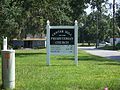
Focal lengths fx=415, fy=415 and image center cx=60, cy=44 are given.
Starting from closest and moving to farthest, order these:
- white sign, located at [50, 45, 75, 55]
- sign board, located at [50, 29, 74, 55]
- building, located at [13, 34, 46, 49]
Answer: sign board, located at [50, 29, 74, 55], white sign, located at [50, 45, 75, 55], building, located at [13, 34, 46, 49]

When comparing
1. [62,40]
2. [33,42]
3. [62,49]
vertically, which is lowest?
[33,42]

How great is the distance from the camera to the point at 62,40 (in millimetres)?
22984

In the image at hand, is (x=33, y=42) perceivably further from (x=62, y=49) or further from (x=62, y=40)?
(x=62, y=40)

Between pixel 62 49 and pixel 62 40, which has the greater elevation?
pixel 62 40

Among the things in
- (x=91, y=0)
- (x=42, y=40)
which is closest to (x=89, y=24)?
(x=42, y=40)

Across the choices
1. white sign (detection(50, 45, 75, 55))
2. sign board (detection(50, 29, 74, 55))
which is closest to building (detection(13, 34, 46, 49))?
white sign (detection(50, 45, 75, 55))

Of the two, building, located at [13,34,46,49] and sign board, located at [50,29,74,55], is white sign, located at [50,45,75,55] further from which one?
building, located at [13,34,46,49]

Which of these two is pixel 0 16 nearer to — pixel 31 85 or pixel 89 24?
pixel 31 85

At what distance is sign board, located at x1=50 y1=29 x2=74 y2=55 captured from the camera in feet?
75.4

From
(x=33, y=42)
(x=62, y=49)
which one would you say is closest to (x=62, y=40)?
(x=62, y=49)

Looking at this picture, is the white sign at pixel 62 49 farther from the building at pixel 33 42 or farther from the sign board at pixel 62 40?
the building at pixel 33 42

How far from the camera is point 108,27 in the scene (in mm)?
127500

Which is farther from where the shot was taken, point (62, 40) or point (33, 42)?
point (33, 42)

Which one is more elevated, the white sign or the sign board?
the sign board
